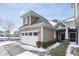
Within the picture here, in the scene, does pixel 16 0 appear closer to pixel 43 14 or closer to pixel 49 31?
pixel 43 14

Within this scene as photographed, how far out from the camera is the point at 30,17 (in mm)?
3477

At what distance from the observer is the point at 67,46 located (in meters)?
3.33

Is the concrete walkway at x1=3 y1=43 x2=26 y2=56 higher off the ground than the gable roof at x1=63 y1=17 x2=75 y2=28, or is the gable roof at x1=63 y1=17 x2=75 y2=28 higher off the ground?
the gable roof at x1=63 y1=17 x2=75 y2=28

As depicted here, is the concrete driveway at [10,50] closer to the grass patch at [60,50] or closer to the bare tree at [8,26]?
the bare tree at [8,26]

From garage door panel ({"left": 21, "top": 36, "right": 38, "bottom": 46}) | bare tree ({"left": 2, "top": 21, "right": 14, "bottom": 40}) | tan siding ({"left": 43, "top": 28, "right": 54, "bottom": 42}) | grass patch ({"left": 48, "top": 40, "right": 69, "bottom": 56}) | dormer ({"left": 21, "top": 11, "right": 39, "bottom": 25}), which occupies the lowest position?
grass patch ({"left": 48, "top": 40, "right": 69, "bottom": 56})

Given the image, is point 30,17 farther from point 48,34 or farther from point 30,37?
point 48,34

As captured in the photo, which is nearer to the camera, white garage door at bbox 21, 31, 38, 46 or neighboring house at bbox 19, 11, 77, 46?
neighboring house at bbox 19, 11, 77, 46

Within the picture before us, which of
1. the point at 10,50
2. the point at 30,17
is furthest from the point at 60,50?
the point at 10,50

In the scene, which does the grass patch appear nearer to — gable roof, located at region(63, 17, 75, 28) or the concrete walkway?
gable roof, located at region(63, 17, 75, 28)

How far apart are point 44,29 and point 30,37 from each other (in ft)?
1.23

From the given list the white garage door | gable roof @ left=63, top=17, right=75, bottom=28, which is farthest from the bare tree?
gable roof @ left=63, top=17, right=75, bottom=28

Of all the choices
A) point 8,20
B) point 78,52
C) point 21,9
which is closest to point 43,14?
point 21,9

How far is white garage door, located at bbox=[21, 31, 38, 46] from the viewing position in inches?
136

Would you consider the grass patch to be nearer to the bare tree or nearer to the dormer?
the dormer
